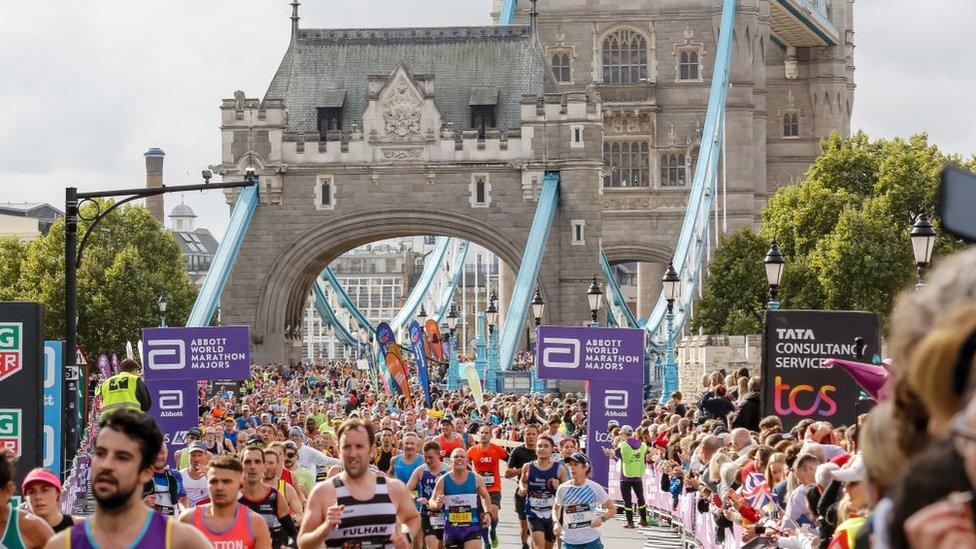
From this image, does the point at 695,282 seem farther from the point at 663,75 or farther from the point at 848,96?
the point at 848,96

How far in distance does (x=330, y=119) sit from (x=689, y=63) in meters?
16.8

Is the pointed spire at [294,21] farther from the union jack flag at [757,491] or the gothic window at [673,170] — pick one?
the union jack flag at [757,491]

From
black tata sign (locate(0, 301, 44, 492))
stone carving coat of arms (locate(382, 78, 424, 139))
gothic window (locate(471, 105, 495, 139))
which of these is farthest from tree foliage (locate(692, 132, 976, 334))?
black tata sign (locate(0, 301, 44, 492))

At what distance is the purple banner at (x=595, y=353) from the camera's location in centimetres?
2606

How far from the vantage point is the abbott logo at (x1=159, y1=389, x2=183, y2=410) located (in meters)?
24.9

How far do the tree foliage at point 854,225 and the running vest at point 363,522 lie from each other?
44.6 meters

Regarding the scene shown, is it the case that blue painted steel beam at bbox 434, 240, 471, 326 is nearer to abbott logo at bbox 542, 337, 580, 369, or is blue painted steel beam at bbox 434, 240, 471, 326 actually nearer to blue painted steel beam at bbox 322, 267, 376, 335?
blue painted steel beam at bbox 322, 267, 376, 335

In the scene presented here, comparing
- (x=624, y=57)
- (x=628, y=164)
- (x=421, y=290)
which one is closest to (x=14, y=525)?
(x=628, y=164)

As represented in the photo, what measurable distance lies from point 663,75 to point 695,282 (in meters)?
14.0

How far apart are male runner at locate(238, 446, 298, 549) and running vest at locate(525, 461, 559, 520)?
478 centimetres

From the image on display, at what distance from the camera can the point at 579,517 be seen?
53.2 ft

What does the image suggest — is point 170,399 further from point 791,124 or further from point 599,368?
point 791,124

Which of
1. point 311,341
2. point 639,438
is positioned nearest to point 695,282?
point 639,438

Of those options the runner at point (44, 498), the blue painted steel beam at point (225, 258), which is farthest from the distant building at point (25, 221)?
the runner at point (44, 498)
